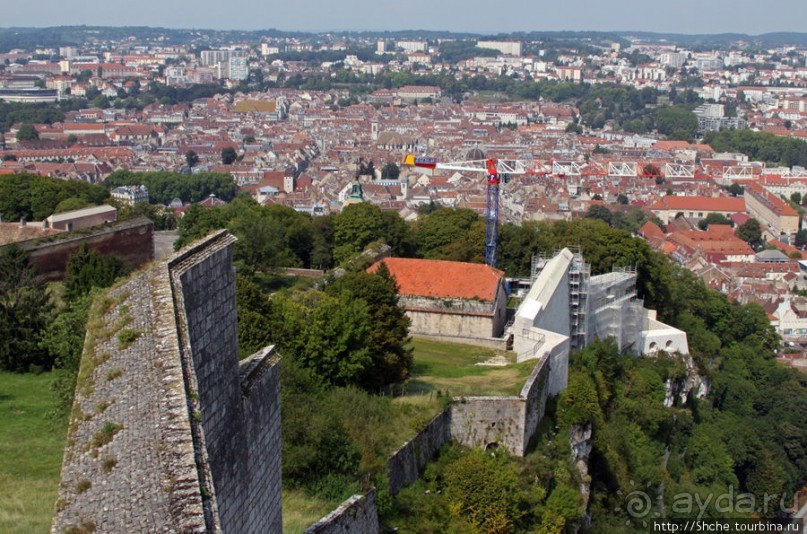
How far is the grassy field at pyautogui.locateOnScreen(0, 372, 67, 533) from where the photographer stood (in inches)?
298

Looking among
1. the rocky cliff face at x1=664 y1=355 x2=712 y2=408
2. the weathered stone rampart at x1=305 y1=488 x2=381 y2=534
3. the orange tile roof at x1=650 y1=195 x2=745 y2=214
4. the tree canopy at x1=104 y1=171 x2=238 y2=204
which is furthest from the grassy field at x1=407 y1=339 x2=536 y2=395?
the orange tile roof at x1=650 y1=195 x2=745 y2=214

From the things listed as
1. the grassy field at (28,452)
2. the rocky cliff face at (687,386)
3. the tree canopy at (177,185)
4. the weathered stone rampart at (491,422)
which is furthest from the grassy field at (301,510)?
the tree canopy at (177,185)

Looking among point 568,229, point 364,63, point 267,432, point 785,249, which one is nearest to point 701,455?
point 568,229

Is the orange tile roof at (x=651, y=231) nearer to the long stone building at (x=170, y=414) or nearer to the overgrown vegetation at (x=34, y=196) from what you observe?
the overgrown vegetation at (x=34, y=196)

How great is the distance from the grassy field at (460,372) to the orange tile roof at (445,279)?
0.91 meters

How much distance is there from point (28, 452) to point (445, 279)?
11.2 meters

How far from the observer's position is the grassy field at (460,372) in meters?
14.9

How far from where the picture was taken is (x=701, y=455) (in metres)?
23.6

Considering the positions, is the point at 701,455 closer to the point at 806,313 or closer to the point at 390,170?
the point at 806,313

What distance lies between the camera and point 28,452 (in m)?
9.65

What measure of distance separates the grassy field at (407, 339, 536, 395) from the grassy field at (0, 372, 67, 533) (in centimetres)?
478

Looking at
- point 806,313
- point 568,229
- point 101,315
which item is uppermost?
point 101,315

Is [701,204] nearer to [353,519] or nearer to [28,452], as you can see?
[353,519]

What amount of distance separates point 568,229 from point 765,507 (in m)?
7.68
